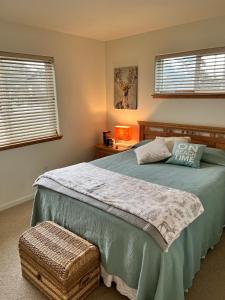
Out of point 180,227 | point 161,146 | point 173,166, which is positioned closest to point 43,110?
point 161,146

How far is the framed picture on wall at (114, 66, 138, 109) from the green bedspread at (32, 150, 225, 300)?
5.26 ft

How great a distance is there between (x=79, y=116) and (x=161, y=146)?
1587mm

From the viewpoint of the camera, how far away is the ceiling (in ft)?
7.63

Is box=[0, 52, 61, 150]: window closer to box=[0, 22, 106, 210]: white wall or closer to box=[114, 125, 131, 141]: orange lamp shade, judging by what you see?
box=[0, 22, 106, 210]: white wall

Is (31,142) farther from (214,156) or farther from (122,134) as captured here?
(214,156)

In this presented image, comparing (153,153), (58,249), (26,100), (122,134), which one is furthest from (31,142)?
(58,249)

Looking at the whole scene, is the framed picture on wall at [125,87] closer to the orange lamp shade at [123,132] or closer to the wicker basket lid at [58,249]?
the orange lamp shade at [123,132]

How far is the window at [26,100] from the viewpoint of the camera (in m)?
2.95

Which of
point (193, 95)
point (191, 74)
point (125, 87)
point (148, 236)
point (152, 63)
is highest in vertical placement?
point (152, 63)

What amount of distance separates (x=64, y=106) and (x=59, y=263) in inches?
99.3

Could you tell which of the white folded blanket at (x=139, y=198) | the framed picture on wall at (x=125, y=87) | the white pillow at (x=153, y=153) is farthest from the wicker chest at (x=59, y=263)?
the framed picture on wall at (x=125, y=87)

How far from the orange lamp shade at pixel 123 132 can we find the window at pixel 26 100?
1004 millimetres

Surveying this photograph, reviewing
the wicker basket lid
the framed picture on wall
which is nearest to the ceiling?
the framed picture on wall

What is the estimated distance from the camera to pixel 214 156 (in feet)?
9.01
